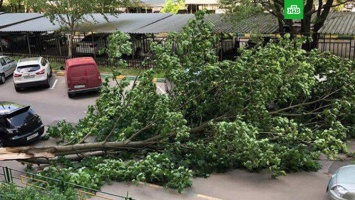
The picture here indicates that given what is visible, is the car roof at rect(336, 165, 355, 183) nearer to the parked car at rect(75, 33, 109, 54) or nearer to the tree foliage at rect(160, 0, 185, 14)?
the parked car at rect(75, 33, 109, 54)

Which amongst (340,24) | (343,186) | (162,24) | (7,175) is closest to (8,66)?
(162,24)

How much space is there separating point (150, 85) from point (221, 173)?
2.99 m

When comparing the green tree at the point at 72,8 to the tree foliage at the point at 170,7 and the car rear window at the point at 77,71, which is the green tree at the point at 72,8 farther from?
the tree foliage at the point at 170,7

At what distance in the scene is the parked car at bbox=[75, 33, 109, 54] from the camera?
25875 mm

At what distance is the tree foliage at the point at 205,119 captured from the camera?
995 centimetres

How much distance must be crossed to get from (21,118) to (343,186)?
9303 millimetres

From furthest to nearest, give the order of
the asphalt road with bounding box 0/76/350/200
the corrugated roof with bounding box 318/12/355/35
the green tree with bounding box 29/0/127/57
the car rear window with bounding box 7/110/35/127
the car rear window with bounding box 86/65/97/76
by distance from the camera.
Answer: the green tree with bounding box 29/0/127/57 < the corrugated roof with bounding box 318/12/355/35 < the car rear window with bounding box 86/65/97/76 < the car rear window with bounding box 7/110/35/127 < the asphalt road with bounding box 0/76/350/200

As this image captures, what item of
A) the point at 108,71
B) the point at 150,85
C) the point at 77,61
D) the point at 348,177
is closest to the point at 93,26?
the point at 108,71

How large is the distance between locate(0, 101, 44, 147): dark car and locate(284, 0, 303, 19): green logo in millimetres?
8649

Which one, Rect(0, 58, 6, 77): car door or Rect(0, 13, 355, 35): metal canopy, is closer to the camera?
Rect(0, 13, 355, 35): metal canopy

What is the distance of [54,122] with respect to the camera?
15.4m

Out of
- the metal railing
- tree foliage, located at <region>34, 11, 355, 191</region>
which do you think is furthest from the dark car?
the metal railing

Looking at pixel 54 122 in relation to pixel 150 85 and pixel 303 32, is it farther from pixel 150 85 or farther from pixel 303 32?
pixel 303 32

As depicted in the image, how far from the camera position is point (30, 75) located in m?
19.6
